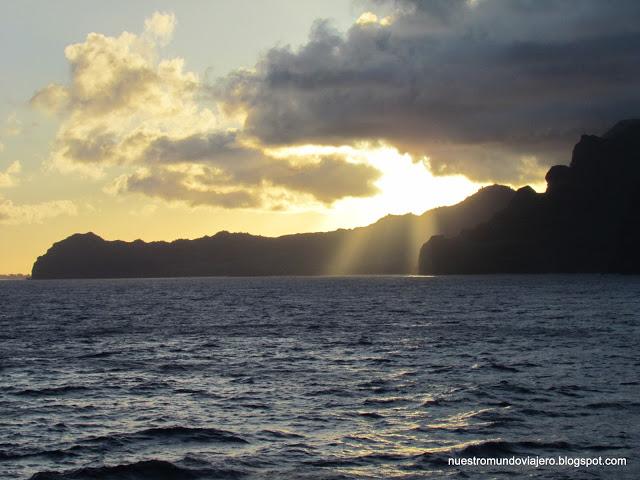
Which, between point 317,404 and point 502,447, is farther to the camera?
point 317,404

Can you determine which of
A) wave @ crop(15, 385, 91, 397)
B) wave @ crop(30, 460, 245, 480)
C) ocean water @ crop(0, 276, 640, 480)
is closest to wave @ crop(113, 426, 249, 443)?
ocean water @ crop(0, 276, 640, 480)

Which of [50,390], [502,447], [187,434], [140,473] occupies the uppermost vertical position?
[50,390]

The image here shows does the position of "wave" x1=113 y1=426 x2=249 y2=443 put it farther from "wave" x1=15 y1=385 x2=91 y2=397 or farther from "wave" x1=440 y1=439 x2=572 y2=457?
"wave" x1=15 y1=385 x2=91 y2=397

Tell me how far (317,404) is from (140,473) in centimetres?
1149

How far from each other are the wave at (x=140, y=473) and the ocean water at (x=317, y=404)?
0.21ft

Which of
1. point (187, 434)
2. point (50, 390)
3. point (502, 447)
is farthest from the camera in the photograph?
point (50, 390)

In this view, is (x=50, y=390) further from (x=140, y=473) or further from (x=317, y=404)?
(x=140, y=473)

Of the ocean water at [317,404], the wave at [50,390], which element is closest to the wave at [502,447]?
the ocean water at [317,404]

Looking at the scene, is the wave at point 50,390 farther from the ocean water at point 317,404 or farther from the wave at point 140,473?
the wave at point 140,473

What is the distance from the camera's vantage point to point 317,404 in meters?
33.4

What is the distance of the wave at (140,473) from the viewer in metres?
23.0

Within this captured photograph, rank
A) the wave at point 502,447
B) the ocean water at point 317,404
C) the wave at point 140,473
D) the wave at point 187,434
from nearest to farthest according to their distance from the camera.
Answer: the wave at point 140,473 < the ocean water at point 317,404 < the wave at point 502,447 < the wave at point 187,434

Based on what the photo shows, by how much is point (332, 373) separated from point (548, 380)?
11866 mm

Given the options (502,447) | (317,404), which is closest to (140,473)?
(317,404)
